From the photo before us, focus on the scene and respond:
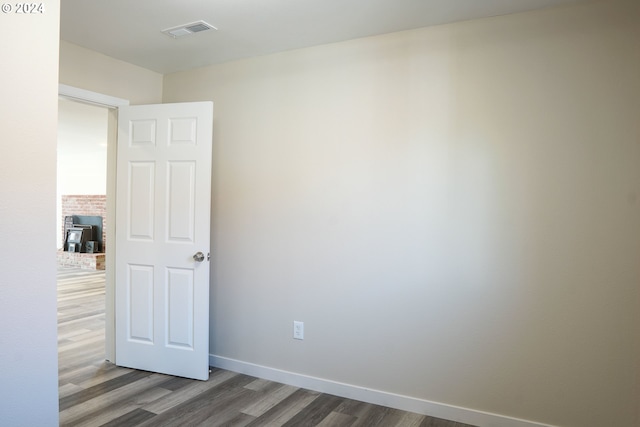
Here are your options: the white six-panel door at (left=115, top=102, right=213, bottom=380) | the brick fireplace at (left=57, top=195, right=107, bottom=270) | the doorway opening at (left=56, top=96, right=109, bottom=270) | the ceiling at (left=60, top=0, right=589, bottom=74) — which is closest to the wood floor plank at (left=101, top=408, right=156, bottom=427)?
the white six-panel door at (left=115, top=102, right=213, bottom=380)

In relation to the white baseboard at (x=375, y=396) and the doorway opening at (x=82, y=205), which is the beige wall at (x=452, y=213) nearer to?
the white baseboard at (x=375, y=396)

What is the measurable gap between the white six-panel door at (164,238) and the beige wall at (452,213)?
271mm

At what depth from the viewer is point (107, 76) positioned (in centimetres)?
324

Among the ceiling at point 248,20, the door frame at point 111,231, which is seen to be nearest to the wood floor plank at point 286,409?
the door frame at point 111,231

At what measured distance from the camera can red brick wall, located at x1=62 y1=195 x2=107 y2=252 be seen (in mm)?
8664

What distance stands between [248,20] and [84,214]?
7953 mm

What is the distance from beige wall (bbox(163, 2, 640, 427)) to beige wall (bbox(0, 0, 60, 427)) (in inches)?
67.2

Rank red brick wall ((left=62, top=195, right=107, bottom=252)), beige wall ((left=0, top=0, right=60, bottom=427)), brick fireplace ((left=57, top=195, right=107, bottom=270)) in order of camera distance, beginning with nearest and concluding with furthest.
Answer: beige wall ((left=0, top=0, right=60, bottom=427)) < brick fireplace ((left=57, top=195, right=107, bottom=270)) < red brick wall ((left=62, top=195, right=107, bottom=252))

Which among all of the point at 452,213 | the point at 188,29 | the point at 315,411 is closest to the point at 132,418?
the point at 315,411

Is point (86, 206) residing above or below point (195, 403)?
above

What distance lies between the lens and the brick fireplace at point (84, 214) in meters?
8.27

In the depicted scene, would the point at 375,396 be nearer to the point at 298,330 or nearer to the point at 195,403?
the point at 298,330

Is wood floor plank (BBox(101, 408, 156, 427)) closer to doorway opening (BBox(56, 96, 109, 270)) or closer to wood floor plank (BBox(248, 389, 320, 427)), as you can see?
wood floor plank (BBox(248, 389, 320, 427))

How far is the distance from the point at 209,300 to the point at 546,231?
8.27 feet
